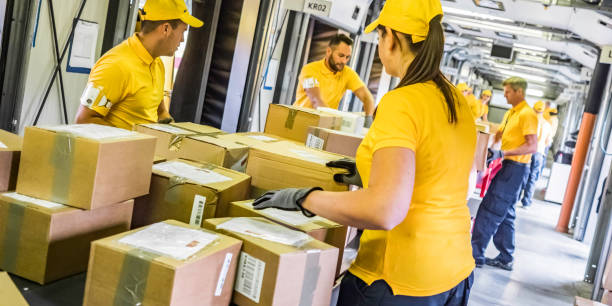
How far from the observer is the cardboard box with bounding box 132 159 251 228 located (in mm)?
1783

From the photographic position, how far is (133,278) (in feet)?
4.11

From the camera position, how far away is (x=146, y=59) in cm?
260

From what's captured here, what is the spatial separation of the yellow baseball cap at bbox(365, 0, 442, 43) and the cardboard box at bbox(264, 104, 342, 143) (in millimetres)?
1577

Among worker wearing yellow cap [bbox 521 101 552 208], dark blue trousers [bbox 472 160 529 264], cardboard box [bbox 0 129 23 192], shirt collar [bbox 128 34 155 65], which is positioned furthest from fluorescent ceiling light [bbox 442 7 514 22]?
cardboard box [bbox 0 129 23 192]

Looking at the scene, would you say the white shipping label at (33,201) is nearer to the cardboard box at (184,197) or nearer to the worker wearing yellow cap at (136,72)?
the cardboard box at (184,197)

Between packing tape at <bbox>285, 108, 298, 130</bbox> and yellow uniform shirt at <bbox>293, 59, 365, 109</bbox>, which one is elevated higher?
yellow uniform shirt at <bbox>293, 59, 365, 109</bbox>

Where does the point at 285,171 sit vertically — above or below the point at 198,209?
above

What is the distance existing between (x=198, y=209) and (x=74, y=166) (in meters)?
0.40

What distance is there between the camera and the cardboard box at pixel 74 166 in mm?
1517

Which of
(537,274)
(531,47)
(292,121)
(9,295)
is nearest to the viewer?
(9,295)

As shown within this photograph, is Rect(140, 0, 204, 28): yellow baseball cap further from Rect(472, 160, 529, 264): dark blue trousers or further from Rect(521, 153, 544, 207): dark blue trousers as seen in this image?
Rect(521, 153, 544, 207): dark blue trousers

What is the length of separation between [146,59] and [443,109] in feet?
5.21

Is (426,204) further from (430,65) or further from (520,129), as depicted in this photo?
(520,129)

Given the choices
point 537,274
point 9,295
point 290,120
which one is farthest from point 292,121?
point 537,274
